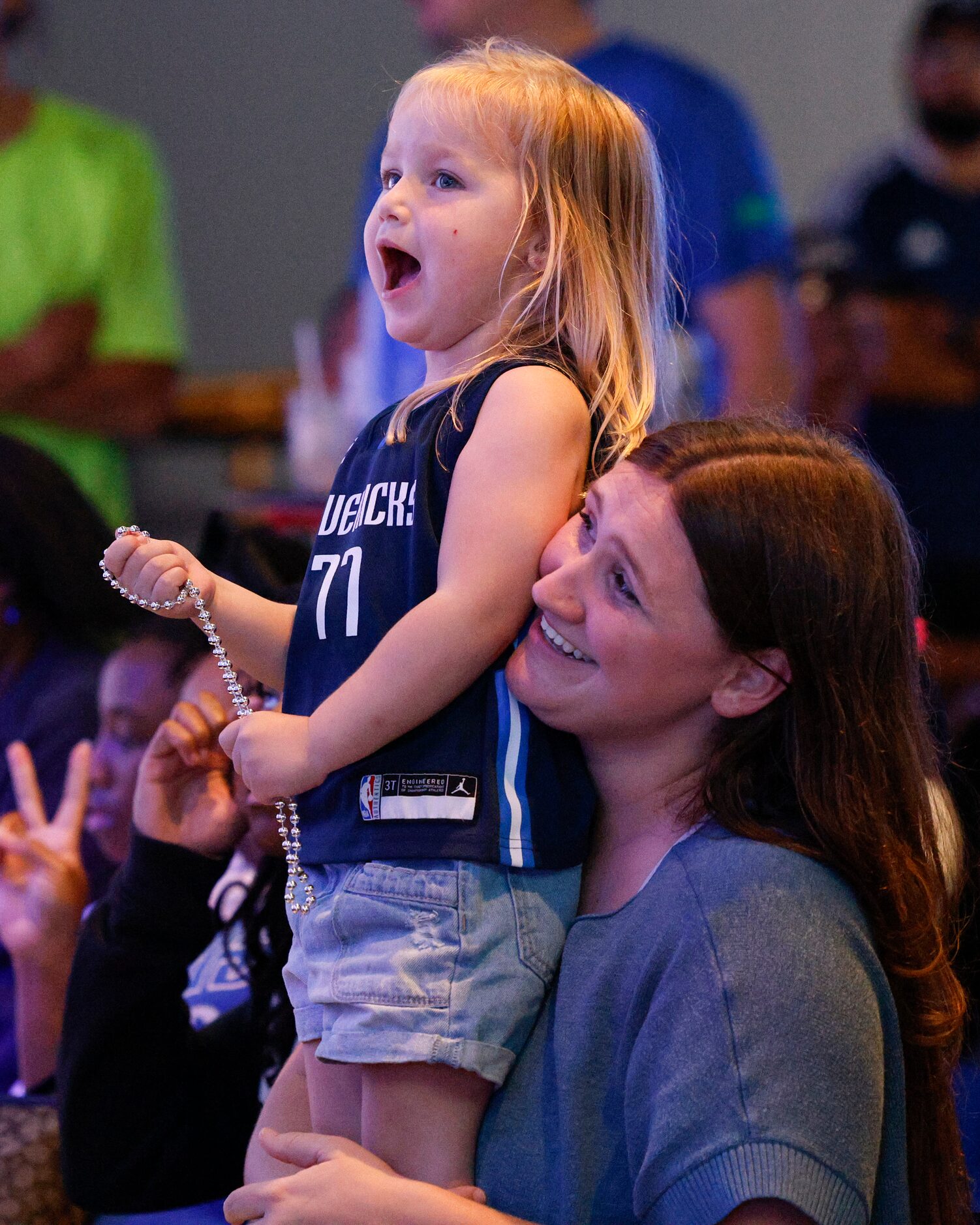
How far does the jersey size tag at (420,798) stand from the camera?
1.14 meters

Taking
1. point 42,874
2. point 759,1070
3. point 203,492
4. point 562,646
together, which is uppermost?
point 562,646

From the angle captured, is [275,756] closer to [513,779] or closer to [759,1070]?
[513,779]

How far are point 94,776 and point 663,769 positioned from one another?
3.17 feet

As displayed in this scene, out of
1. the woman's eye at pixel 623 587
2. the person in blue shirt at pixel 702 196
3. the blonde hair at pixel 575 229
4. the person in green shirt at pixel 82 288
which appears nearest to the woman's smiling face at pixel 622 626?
the woman's eye at pixel 623 587

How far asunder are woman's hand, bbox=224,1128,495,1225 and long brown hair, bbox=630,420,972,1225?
0.34 metres

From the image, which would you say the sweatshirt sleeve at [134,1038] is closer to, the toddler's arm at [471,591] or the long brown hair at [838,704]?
the toddler's arm at [471,591]

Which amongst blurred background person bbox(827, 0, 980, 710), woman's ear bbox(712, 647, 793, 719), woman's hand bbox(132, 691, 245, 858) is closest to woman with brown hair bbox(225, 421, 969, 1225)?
woman's ear bbox(712, 647, 793, 719)

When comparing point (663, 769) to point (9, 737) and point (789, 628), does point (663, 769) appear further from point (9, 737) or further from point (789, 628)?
point (9, 737)

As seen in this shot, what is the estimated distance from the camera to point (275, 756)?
119cm

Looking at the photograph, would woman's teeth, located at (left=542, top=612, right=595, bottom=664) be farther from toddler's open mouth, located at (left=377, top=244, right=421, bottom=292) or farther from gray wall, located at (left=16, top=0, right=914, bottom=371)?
gray wall, located at (left=16, top=0, right=914, bottom=371)

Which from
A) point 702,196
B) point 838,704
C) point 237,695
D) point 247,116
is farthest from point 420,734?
point 247,116

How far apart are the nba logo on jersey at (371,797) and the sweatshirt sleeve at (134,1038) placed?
0.35 m

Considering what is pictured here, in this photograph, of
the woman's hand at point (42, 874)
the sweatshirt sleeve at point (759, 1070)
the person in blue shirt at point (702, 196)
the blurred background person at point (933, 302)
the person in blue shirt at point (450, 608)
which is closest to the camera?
the sweatshirt sleeve at point (759, 1070)

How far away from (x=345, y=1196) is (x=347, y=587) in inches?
18.0
